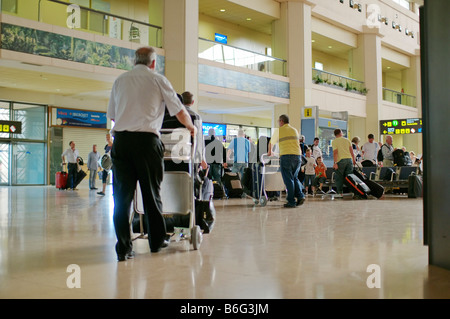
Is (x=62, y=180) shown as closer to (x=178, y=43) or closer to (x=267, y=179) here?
(x=178, y=43)

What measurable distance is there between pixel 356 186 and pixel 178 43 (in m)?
10.6

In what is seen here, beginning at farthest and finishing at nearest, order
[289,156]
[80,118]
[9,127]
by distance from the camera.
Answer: [80,118] → [9,127] → [289,156]

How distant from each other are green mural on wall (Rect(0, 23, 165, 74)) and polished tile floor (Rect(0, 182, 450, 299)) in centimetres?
1128

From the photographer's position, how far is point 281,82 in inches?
991

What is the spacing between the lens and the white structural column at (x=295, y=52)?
83.8ft

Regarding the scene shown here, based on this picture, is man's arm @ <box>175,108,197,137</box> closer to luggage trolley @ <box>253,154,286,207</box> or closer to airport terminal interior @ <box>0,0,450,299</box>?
airport terminal interior @ <box>0,0,450,299</box>

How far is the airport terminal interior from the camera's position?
131 inches

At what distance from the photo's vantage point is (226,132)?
32875 millimetres

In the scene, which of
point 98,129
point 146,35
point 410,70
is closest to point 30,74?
point 146,35

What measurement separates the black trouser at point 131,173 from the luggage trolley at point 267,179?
260 inches

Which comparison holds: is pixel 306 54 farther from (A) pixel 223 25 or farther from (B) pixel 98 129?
(B) pixel 98 129

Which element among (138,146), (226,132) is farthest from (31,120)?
(138,146)

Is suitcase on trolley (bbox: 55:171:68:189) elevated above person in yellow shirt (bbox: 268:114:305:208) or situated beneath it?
situated beneath

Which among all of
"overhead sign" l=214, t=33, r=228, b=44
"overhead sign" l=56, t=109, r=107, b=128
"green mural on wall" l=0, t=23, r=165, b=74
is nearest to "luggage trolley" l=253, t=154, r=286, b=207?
"green mural on wall" l=0, t=23, r=165, b=74
